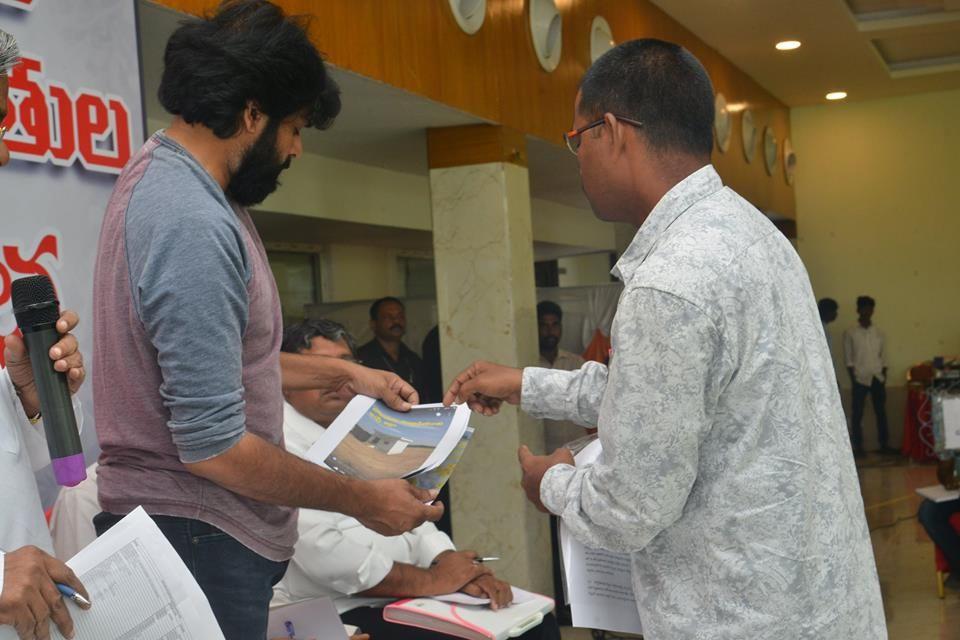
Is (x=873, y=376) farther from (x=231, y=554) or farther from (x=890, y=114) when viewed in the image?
(x=231, y=554)

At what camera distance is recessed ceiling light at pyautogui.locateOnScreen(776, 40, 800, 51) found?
9031 millimetres

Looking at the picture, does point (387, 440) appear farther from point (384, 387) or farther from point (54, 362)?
point (54, 362)

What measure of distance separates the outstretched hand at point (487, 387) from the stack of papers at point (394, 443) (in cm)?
12

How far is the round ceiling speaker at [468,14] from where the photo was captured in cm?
500

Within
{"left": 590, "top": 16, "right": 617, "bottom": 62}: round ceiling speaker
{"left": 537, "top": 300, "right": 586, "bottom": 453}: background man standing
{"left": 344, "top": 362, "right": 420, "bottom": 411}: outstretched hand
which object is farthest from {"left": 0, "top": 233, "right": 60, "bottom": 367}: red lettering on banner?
{"left": 590, "top": 16, "right": 617, "bottom": 62}: round ceiling speaker

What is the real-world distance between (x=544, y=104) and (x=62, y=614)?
4.95m

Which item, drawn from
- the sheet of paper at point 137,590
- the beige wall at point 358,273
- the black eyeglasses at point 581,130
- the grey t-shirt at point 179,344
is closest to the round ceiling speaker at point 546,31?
the beige wall at point 358,273

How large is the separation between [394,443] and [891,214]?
11.4 m

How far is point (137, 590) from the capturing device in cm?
143

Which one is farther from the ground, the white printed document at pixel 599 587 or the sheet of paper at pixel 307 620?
the white printed document at pixel 599 587

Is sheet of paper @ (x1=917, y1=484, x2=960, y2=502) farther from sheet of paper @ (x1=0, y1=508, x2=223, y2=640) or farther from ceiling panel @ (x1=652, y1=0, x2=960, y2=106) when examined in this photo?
sheet of paper @ (x1=0, y1=508, x2=223, y2=640)

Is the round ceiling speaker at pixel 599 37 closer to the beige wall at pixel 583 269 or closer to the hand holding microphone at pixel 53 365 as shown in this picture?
the hand holding microphone at pixel 53 365

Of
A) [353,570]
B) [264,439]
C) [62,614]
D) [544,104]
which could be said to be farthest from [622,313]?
[544,104]

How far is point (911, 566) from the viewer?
6.80 meters
